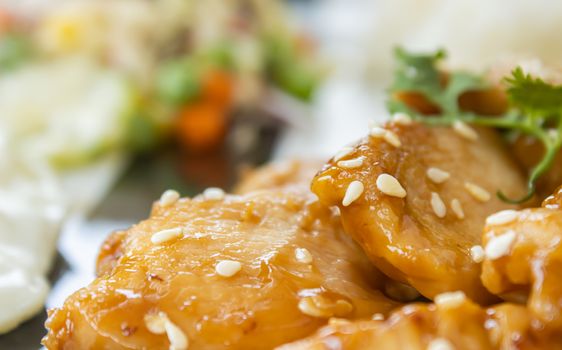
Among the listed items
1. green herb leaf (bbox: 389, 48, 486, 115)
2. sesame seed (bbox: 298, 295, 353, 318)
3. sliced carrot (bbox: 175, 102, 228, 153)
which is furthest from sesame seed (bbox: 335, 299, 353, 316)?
sliced carrot (bbox: 175, 102, 228, 153)

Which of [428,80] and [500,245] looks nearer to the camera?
[500,245]

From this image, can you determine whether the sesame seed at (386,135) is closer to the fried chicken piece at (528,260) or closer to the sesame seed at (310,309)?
the fried chicken piece at (528,260)

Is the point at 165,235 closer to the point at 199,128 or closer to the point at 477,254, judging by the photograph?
the point at 477,254

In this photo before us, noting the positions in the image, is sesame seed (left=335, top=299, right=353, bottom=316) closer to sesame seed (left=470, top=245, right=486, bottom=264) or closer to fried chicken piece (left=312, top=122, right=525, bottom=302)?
fried chicken piece (left=312, top=122, right=525, bottom=302)

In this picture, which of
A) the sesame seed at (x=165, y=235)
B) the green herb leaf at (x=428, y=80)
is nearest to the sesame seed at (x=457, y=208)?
the green herb leaf at (x=428, y=80)

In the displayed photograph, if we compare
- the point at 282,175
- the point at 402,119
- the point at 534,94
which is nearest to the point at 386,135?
the point at 402,119

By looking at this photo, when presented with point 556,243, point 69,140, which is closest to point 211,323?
point 556,243
